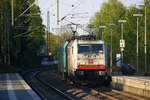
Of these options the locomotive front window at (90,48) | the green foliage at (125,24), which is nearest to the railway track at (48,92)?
the locomotive front window at (90,48)

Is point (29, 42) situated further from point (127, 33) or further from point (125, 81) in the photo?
point (125, 81)

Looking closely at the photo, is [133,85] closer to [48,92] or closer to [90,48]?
[48,92]

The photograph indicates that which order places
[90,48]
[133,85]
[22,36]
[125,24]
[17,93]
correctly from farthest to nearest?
[125,24] < [22,36] < [90,48] < [133,85] < [17,93]

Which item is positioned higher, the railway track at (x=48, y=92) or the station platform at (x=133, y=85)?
the station platform at (x=133, y=85)

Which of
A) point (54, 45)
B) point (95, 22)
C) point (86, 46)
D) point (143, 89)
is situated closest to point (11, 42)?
point (95, 22)

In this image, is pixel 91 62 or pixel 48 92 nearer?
pixel 48 92

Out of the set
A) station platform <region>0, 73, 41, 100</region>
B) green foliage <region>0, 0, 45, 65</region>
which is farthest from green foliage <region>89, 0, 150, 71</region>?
station platform <region>0, 73, 41, 100</region>

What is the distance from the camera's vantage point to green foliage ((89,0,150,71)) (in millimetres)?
65931

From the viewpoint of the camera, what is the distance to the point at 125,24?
72.2 meters

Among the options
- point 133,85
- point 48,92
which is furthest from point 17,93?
point 133,85

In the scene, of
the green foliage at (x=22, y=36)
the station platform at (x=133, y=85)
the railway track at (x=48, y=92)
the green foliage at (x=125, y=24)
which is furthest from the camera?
the green foliage at (x=22, y=36)

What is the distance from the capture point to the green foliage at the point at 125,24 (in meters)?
65.9

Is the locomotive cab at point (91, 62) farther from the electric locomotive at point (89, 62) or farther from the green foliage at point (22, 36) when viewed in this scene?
the green foliage at point (22, 36)

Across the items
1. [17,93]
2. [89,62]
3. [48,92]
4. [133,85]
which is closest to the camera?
[17,93]
